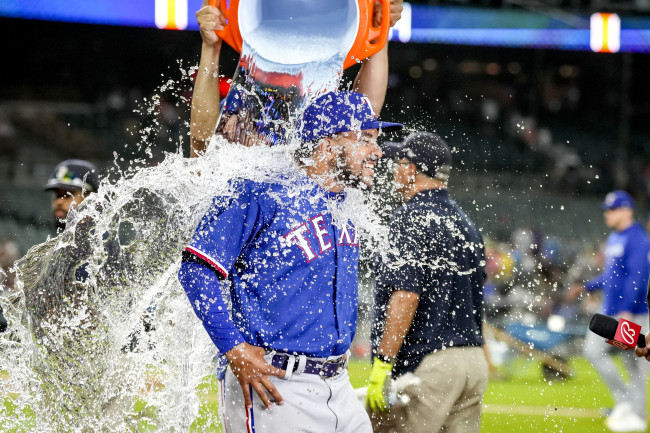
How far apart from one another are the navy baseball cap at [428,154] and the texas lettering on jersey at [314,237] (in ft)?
4.42

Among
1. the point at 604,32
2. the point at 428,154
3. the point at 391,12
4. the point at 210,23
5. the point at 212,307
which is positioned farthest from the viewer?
the point at 604,32

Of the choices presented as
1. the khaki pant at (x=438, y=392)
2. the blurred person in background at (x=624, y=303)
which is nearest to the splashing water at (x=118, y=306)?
the khaki pant at (x=438, y=392)

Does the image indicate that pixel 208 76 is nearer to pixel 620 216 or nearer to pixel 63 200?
pixel 63 200

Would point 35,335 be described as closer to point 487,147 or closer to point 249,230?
point 249,230

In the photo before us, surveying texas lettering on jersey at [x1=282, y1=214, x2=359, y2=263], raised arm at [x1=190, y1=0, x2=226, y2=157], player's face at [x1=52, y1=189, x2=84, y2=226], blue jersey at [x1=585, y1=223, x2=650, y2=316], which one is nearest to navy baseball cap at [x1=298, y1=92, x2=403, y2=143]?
texas lettering on jersey at [x1=282, y1=214, x2=359, y2=263]

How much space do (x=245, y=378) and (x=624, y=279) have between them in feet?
19.0

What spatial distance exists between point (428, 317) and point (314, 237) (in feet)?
4.60

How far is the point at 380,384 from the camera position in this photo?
4.12m

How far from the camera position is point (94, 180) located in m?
5.45

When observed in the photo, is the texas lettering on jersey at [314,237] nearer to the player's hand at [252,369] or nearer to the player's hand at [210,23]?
the player's hand at [252,369]

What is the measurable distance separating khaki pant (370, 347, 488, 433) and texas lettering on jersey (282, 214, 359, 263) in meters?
1.36

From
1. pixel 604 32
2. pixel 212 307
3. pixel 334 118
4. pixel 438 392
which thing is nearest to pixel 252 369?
pixel 212 307

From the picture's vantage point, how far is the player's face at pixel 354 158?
119 inches

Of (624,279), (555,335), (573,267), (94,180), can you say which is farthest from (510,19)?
(94,180)
